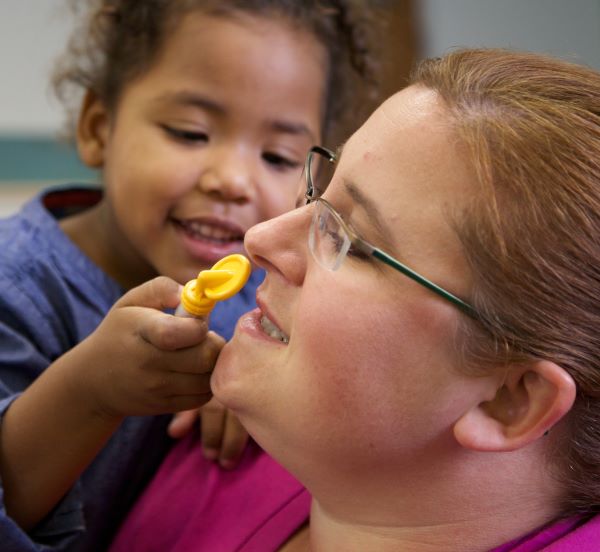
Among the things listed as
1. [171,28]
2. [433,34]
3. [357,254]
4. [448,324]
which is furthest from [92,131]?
[433,34]

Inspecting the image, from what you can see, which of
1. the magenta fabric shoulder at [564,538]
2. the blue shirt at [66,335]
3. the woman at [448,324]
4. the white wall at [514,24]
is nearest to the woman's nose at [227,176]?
the blue shirt at [66,335]

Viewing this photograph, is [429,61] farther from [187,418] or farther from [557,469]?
[187,418]

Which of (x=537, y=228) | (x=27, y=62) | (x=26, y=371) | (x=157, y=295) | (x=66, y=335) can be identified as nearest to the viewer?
(x=537, y=228)

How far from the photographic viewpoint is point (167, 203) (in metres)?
1.40

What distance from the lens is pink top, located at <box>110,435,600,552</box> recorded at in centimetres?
106

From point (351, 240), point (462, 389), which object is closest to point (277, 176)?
point (351, 240)

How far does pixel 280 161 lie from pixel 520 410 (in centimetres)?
79

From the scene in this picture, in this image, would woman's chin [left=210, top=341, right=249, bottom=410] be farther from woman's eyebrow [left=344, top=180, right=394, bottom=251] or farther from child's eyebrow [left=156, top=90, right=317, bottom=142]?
child's eyebrow [left=156, top=90, right=317, bottom=142]

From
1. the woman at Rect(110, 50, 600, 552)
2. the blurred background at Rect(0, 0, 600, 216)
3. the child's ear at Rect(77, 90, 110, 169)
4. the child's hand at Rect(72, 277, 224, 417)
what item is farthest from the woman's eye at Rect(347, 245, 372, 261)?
the blurred background at Rect(0, 0, 600, 216)

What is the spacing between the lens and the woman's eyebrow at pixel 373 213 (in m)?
0.82

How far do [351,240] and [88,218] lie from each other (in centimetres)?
88

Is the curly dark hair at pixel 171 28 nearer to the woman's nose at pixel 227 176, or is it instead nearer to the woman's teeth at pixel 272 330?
the woman's nose at pixel 227 176

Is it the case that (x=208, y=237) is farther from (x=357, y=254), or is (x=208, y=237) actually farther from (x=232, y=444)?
(x=357, y=254)

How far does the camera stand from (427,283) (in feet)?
2.60
